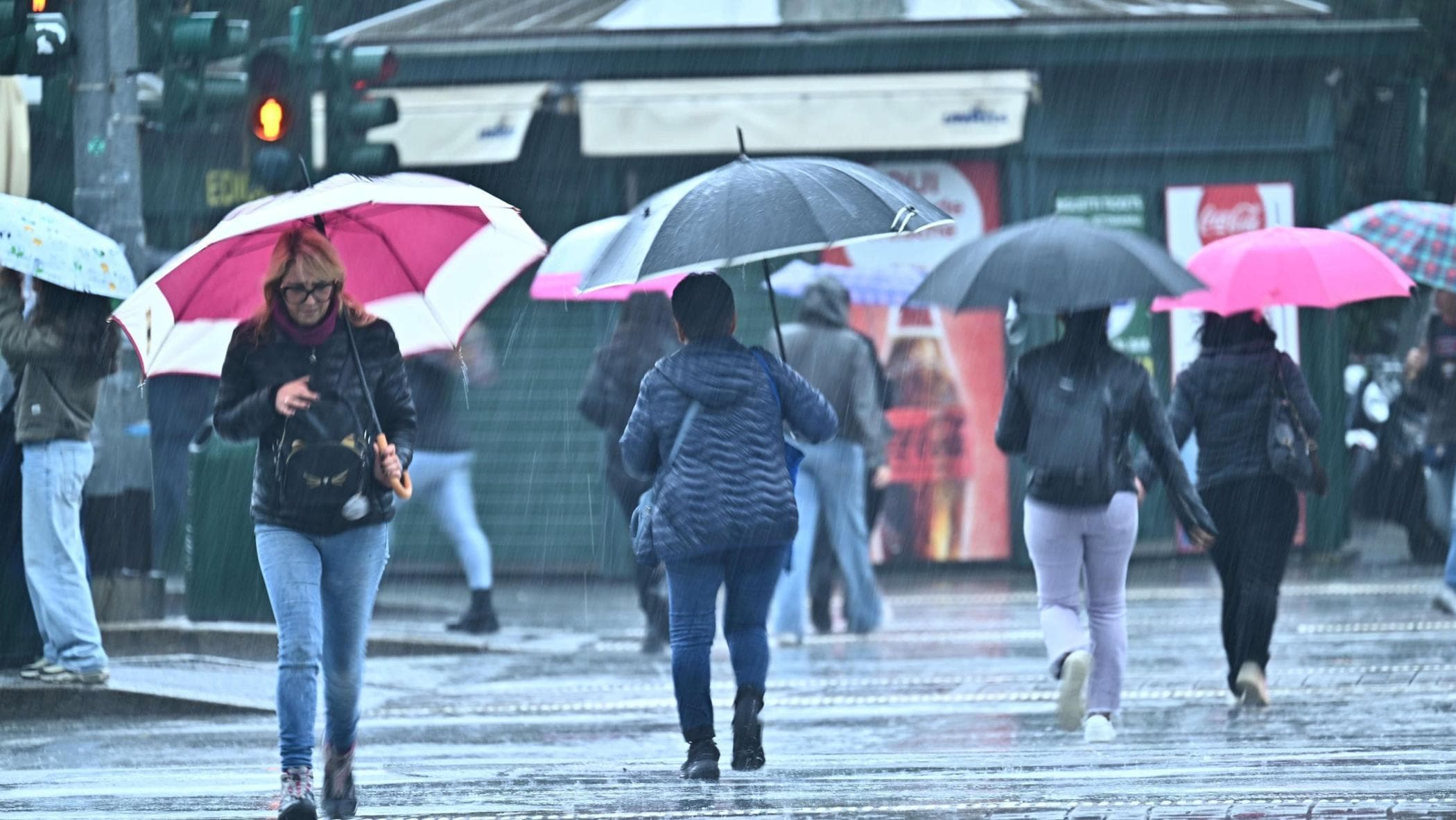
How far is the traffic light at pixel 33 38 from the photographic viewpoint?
36.3 ft

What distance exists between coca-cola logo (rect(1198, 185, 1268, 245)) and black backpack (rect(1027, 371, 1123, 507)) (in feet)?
27.8

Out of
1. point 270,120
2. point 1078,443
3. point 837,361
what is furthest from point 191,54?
point 1078,443

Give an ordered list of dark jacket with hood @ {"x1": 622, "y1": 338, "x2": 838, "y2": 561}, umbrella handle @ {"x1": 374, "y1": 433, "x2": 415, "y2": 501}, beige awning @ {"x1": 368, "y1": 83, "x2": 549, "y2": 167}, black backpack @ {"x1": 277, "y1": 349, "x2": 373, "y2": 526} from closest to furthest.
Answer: black backpack @ {"x1": 277, "y1": 349, "x2": 373, "y2": 526} → umbrella handle @ {"x1": 374, "y1": 433, "x2": 415, "y2": 501} → dark jacket with hood @ {"x1": 622, "y1": 338, "x2": 838, "y2": 561} → beige awning @ {"x1": 368, "y1": 83, "x2": 549, "y2": 167}

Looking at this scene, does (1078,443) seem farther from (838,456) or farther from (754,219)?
(838,456)

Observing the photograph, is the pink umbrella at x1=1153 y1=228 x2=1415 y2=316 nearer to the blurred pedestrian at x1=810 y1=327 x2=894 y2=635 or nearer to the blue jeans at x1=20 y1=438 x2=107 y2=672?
the blurred pedestrian at x1=810 y1=327 x2=894 y2=635

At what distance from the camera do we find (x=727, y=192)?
750 cm

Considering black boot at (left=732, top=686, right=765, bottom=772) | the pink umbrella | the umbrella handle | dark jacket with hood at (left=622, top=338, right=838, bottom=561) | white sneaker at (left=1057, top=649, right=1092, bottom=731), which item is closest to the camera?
Answer: the umbrella handle

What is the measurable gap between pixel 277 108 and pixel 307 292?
5996mm

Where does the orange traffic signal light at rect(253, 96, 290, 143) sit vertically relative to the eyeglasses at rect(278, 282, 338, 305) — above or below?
above

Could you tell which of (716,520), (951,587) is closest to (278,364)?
(716,520)

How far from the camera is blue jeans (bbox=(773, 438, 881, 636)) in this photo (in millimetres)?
12758

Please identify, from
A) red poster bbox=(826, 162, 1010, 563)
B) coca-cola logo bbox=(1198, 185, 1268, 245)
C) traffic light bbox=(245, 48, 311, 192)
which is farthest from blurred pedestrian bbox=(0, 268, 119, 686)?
coca-cola logo bbox=(1198, 185, 1268, 245)

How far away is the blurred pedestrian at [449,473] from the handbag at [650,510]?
5559mm

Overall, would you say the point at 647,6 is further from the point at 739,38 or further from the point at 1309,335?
the point at 1309,335
